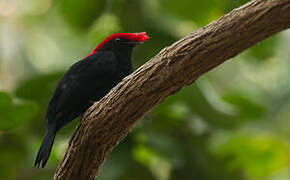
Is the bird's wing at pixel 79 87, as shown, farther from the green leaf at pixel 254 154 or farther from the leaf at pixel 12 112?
the green leaf at pixel 254 154

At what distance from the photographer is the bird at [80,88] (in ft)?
12.3

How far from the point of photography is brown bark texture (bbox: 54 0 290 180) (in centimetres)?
270

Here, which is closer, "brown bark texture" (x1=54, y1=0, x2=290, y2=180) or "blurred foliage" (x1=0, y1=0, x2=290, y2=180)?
"brown bark texture" (x1=54, y1=0, x2=290, y2=180)

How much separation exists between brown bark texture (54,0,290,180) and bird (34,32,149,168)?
0.39 m

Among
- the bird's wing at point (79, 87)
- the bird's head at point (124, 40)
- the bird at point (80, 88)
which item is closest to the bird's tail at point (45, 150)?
the bird at point (80, 88)

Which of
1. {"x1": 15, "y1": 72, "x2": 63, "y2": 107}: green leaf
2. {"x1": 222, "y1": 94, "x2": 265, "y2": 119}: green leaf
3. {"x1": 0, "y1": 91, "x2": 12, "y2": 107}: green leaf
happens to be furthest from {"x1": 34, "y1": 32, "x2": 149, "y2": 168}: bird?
{"x1": 222, "y1": 94, "x2": 265, "y2": 119}: green leaf

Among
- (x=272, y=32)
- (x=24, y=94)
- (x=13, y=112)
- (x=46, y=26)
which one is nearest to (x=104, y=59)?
(x=13, y=112)

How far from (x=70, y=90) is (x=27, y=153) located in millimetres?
1474

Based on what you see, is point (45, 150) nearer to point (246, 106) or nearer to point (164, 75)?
point (164, 75)

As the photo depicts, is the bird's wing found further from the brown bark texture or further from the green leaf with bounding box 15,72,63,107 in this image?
the green leaf with bounding box 15,72,63,107

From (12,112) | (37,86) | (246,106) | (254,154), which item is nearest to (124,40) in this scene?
(12,112)

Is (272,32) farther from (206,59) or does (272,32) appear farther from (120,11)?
(120,11)

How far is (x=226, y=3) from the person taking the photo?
526 cm

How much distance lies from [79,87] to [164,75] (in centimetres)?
105
